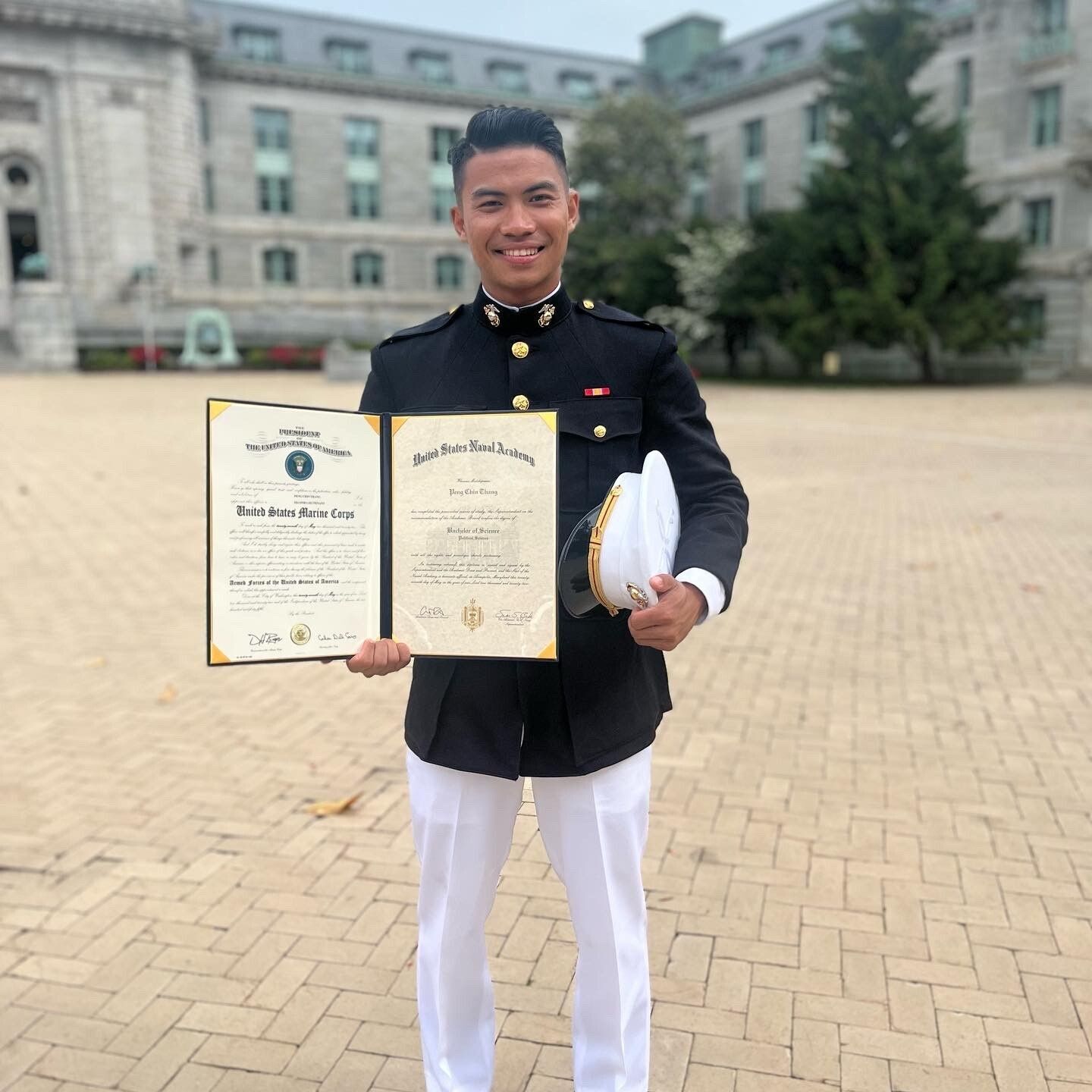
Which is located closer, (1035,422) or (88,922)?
(88,922)

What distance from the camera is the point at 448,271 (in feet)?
186

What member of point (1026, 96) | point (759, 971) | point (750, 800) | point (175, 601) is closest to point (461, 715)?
point (759, 971)

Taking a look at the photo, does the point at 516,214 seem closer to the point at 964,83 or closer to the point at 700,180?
the point at 964,83

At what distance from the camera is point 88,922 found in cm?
366

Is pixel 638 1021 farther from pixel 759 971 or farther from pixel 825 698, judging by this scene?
pixel 825 698

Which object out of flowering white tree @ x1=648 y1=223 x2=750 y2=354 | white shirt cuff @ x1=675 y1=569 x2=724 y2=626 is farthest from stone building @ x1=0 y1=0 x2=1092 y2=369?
white shirt cuff @ x1=675 y1=569 x2=724 y2=626

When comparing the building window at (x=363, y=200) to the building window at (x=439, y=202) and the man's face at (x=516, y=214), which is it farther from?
the man's face at (x=516, y=214)

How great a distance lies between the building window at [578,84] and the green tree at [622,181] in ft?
42.5

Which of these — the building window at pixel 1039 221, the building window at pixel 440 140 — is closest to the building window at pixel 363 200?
the building window at pixel 440 140

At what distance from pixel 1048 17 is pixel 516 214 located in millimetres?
43400

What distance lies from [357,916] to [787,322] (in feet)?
111

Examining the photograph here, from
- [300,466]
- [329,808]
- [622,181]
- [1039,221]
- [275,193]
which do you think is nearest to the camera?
[300,466]

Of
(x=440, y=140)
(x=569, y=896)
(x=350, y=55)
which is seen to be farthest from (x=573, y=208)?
(x=350, y=55)

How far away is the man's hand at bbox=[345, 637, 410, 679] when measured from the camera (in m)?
2.09
